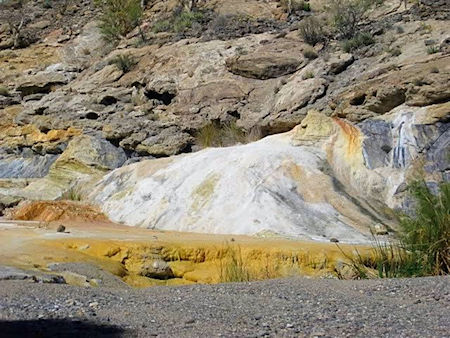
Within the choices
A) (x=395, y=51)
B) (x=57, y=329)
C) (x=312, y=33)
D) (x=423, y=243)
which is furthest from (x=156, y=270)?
(x=312, y=33)

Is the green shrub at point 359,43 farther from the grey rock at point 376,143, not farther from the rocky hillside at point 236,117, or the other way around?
the grey rock at point 376,143

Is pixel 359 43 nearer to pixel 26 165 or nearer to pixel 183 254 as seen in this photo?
pixel 26 165

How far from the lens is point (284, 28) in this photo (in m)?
31.0

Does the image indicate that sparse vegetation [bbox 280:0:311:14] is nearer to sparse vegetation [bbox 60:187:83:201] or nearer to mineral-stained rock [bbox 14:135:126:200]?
mineral-stained rock [bbox 14:135:126:200]

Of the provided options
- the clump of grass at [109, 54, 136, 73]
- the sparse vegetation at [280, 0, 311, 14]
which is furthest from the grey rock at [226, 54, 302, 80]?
the sparse vegetation at [280, 0, 311, 14]

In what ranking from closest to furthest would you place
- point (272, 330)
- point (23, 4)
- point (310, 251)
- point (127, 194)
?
point (272, 330)
point (310, 251)
point (127, 194)
point (23, 4)

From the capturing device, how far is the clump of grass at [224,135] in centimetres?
2134

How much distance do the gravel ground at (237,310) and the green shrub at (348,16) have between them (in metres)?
21.4

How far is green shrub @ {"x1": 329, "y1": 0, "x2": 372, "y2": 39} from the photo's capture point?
2691 centimetres

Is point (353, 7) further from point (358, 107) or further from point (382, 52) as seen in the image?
point (358, 107)

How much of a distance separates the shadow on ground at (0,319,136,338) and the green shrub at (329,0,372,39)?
76.7ft

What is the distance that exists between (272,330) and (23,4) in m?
48.6

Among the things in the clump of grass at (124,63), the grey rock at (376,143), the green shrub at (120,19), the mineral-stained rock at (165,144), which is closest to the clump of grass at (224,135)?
the mineral-stained rock at (165,144)

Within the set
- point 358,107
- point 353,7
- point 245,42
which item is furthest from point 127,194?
point 353,7
